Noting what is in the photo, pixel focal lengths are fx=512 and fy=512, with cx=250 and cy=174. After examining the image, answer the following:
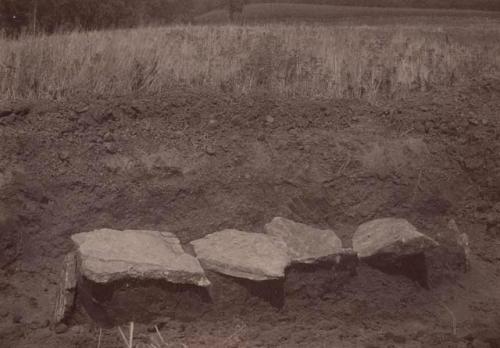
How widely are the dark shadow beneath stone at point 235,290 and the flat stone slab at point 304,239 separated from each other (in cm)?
27

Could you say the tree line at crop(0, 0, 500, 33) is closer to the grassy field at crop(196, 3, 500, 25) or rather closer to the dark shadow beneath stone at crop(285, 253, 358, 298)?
the grassy field at crop(196, 3, 500, 25)

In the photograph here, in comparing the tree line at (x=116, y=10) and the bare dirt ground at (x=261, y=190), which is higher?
the tree line at (x=116, y=10)

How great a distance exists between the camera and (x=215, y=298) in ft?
9.62

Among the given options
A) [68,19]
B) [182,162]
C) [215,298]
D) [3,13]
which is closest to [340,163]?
[182,162]

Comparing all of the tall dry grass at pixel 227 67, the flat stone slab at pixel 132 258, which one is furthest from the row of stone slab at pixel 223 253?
the tall dry grass at pixel 227 67

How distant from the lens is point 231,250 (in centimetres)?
308

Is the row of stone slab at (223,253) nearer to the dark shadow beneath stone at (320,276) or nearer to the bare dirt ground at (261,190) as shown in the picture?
the dark shadow beneath stone at (320,276)

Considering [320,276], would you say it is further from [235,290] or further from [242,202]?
[242,202]

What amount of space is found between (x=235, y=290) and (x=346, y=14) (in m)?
14.5

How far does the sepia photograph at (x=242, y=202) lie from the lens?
281 cm

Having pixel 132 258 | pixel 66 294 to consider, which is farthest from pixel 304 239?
pixel 66 294

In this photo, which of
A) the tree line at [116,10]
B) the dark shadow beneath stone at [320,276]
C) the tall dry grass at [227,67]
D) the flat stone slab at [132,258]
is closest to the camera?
the flat stone slab at [132,258]

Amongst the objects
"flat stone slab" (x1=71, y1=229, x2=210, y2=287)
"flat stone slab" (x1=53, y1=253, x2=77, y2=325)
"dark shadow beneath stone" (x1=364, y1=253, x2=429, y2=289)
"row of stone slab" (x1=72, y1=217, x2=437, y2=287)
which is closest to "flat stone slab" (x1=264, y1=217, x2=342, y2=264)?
"row of stone slab" (x1=72, y1=217, x2=437, y2=287)

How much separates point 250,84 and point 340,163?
3.89 feet
